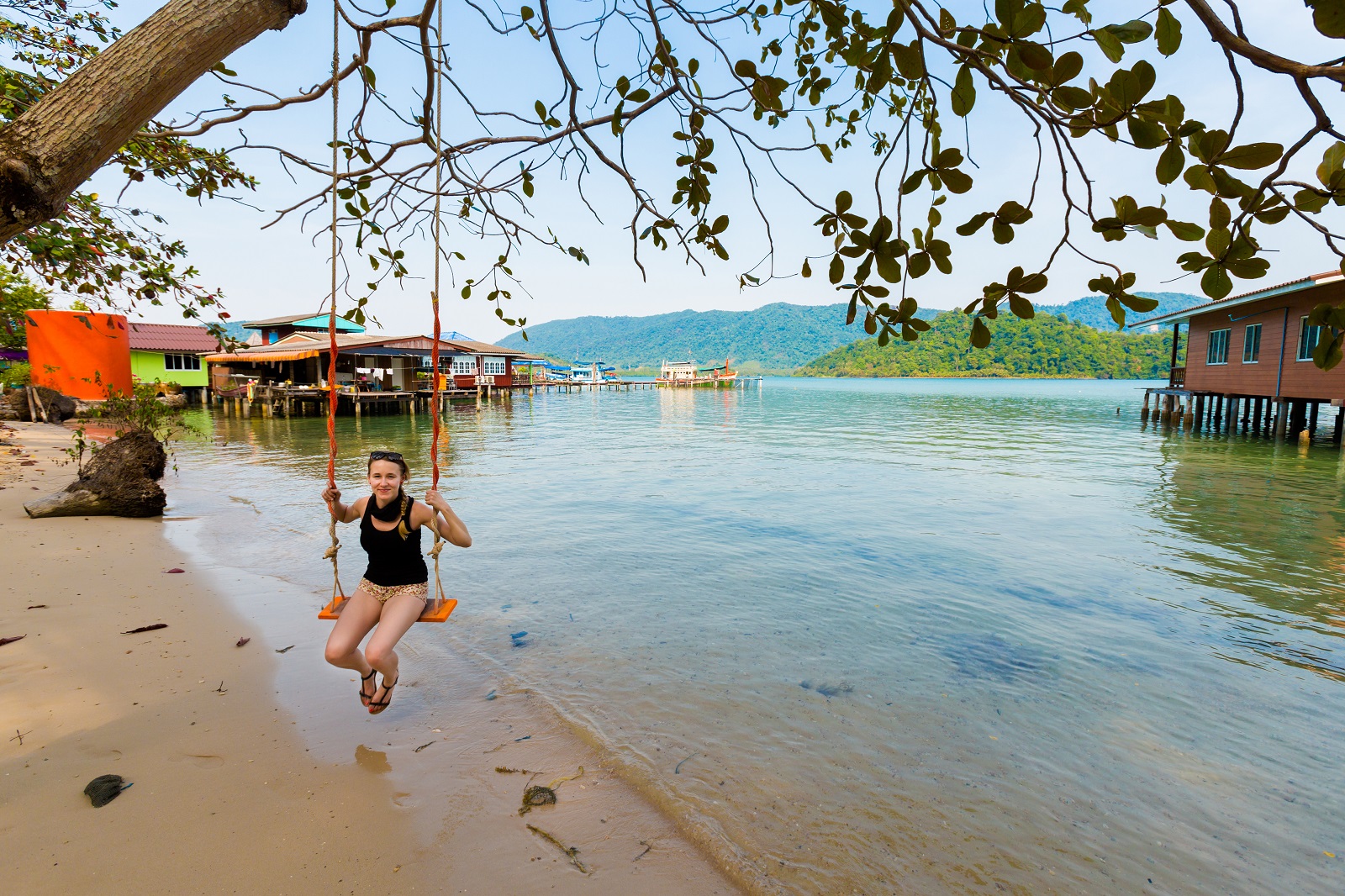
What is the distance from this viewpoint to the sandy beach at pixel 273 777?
2.88 meters

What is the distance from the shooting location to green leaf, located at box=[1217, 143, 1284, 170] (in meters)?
1.55

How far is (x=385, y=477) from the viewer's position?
3908mm

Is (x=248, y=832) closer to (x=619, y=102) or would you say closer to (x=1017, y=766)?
(x=619, y=102)

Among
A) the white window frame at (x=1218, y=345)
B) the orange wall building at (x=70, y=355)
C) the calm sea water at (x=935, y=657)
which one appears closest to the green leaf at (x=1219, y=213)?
the calm sea water at (x=935, y=657)

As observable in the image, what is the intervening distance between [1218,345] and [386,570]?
107ft

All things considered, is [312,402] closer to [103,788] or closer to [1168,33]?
A: [103,788]

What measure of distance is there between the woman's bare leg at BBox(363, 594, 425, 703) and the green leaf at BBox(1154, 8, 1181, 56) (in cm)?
400

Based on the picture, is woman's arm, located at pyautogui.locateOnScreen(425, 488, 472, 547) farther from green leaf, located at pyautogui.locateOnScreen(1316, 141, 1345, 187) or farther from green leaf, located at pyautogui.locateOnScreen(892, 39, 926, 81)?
green leaf, located at pyautogui.locateOnScreen(1316, 141, 1345, 187)

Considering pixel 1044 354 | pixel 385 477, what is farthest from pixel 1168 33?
pixel 1044 354

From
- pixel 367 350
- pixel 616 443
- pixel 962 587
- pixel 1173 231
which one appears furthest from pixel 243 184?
pixel 367 350

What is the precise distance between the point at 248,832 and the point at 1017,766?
419cm

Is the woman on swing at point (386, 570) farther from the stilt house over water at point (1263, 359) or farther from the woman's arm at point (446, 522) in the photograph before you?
the stilt house over water at point (1263, 359)

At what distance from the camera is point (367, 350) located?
3341cm

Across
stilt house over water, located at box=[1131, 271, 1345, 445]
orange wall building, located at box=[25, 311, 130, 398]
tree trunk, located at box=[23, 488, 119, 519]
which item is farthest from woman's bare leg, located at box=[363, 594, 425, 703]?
orange wall building, located at box=[25, 311, 130, 398]
